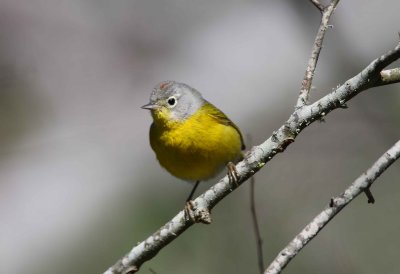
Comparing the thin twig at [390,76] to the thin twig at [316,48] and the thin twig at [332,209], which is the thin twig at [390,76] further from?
the thin twig at [316,48]

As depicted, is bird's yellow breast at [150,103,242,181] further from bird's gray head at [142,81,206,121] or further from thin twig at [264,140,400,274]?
thin twig at [264,140,400,274]

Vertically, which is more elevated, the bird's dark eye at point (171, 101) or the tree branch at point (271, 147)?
the bird's dark eye at point (171, 101)

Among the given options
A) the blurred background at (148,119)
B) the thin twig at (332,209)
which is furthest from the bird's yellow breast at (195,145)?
the blurred background at (148,119)

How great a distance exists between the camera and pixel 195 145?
5098mm

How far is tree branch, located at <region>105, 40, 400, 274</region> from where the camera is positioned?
3.36m

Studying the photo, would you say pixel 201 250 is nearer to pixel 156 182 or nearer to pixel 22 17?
pixel 156 182

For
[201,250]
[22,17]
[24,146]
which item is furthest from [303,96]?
[24,146]

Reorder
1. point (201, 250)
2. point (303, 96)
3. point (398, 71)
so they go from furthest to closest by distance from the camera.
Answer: point (201, 250)
point (303, 96)
point (398, 71)

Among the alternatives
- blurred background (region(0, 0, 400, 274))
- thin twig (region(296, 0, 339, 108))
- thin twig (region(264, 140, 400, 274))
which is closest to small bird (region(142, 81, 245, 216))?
thin twig (region(296, 0, 339, 108))

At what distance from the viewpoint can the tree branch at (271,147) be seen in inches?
132

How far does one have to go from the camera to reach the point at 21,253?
31.2ft

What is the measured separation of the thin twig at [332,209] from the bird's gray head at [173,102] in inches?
85.5

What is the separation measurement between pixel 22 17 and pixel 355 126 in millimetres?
4882

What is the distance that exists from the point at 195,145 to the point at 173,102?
2.06ft
